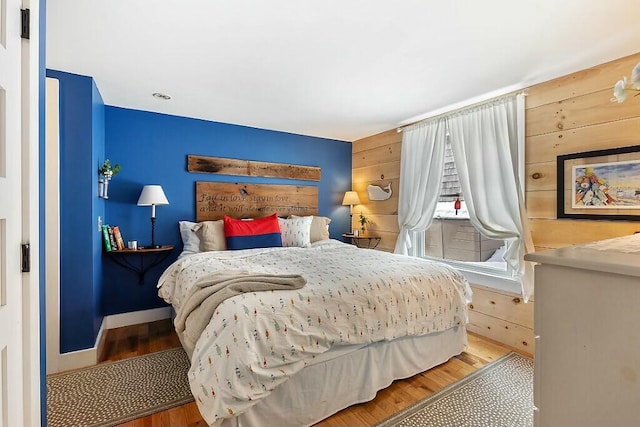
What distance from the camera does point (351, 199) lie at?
433cm

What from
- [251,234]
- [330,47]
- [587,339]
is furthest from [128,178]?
[587,339]

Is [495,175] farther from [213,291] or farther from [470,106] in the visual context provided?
[213,291]

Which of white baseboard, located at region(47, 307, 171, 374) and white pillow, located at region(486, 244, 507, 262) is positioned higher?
white pillow, located at region(486, 244, 507, 262)

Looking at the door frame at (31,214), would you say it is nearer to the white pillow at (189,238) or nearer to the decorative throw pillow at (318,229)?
the white pillow at (189,238)

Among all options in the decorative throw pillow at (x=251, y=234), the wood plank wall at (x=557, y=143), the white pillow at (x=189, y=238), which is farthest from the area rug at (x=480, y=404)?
the white pillow at (x=189, y=238)

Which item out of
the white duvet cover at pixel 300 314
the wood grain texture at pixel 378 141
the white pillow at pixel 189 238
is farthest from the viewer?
the wood grain texture at pixel 378 141

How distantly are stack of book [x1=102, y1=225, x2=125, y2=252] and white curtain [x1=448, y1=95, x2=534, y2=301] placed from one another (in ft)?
11.3

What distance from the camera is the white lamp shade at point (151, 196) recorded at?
302cm

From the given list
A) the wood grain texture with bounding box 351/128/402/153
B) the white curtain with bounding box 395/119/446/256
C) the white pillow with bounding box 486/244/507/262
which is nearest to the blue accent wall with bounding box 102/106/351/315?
the wood grain texture with bounding box 351/128/402/153

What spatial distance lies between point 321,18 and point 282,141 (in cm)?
249

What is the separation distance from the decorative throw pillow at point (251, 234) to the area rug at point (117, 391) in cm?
116

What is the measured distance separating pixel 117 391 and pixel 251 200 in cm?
232

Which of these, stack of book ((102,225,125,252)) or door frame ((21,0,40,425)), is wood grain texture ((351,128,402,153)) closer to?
stack of book ((102,225,125,252))

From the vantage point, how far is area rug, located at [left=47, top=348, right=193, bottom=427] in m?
1.77
